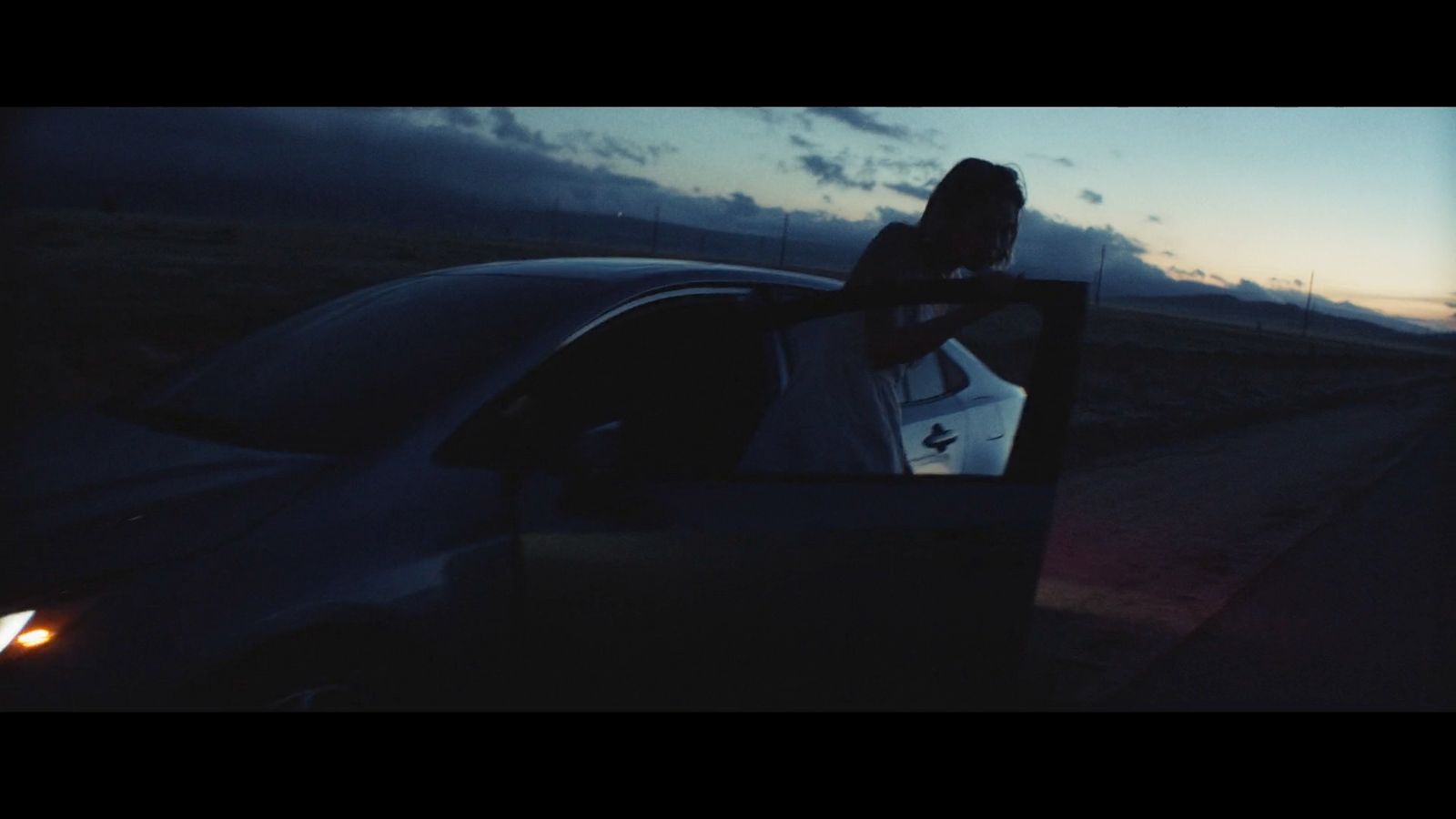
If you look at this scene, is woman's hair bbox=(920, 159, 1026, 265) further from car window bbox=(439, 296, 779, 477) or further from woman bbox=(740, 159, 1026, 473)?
car window bbox=(439, 296, 779, 477)

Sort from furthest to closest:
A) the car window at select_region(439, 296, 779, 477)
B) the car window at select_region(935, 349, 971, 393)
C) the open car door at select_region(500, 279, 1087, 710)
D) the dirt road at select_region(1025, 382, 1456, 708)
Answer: the dirt road at select_region(1025, 382, 1456, 708) → the car window at select_region(935, 349, 971, 393) → the car window at select_region(439, 296, 779, 477) → the open car door at select_region(500, 279, 1087, 710)

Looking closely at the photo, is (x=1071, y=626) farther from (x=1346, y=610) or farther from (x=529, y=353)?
(x=529, y=353)

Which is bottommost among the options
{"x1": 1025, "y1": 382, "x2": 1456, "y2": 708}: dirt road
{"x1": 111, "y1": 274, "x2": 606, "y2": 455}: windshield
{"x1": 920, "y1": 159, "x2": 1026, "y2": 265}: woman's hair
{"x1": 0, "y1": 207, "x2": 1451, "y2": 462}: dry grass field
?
{"x1": 0, "y1": 207, "x2": 1451, "y2": 462}: dry grass field

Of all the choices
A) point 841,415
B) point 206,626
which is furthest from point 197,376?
point 841,415

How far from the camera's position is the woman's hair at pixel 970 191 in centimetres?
343

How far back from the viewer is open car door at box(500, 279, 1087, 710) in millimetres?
2875

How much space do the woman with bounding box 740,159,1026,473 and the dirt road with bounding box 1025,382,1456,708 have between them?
1562 mm

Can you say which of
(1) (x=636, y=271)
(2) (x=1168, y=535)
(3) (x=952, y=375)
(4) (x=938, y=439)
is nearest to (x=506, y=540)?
(1) (x=636, y=271)

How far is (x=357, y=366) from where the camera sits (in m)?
3.31

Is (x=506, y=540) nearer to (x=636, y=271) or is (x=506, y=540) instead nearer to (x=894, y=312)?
(x=636, y=271)

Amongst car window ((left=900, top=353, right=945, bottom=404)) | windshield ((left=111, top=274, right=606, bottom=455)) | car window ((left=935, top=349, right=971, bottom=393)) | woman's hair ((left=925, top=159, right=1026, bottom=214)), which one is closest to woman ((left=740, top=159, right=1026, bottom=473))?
woman's hair ((left=925, top=159, right=1026, bottom=214))
